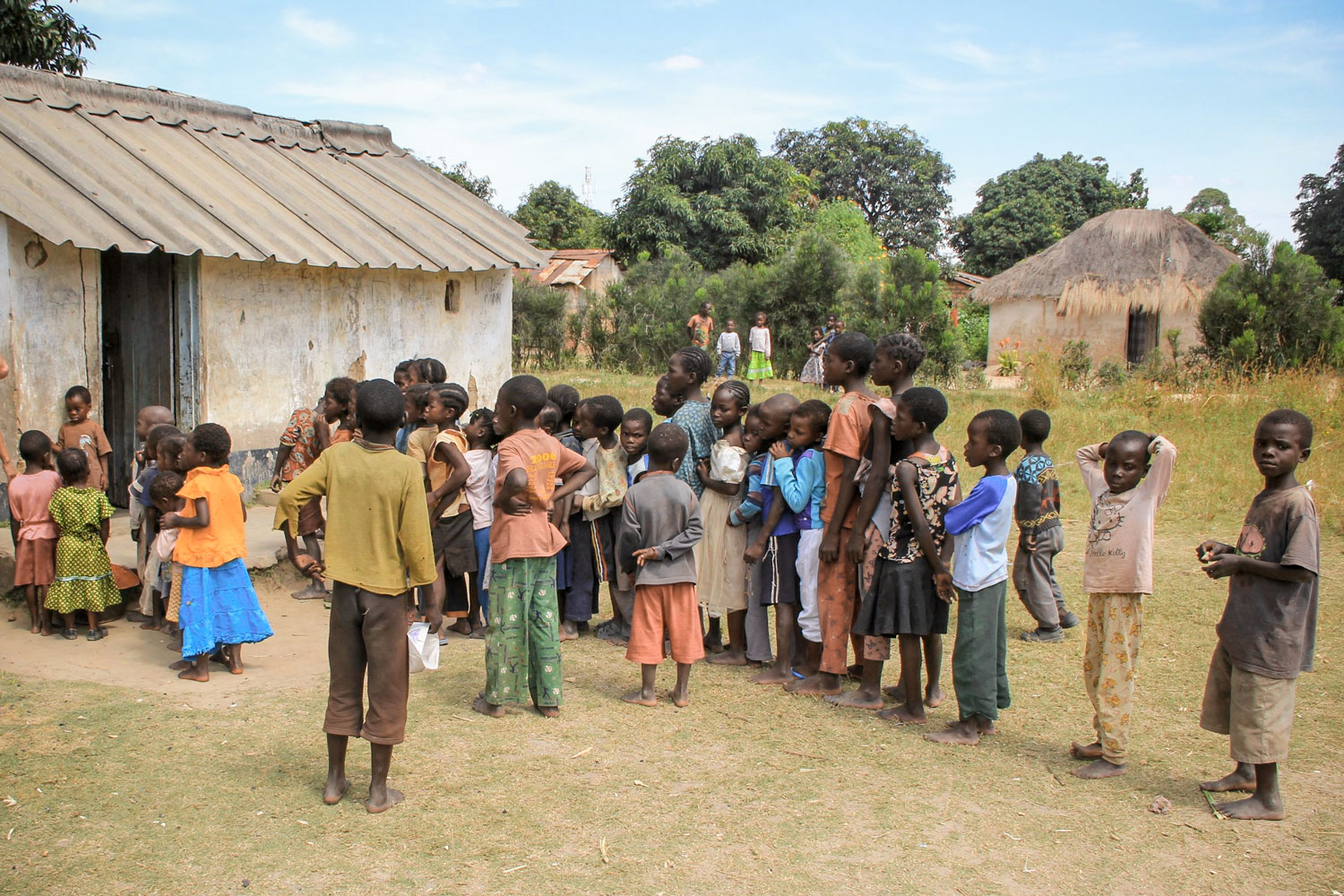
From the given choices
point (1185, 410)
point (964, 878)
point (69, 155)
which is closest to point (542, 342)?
point (1185, 410)

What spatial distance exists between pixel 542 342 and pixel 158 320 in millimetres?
14055

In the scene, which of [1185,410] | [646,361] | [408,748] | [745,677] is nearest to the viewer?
[408,748]

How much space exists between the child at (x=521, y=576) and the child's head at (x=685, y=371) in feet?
3.66

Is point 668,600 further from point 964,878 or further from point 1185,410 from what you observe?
point 1185,410

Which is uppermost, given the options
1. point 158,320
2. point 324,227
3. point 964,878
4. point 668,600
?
point 324,227

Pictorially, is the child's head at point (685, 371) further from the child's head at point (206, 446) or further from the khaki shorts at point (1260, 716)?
the khaki shorts at point (1260, 716)

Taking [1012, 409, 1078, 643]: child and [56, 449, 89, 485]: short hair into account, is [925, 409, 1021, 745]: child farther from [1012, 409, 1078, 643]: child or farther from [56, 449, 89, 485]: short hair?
[56, 449, 89, 485]: short hair

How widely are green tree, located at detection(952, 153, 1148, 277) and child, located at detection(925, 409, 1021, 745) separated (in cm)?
3044

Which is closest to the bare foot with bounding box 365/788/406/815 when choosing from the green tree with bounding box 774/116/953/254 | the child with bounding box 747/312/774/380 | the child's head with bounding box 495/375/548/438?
the child's head with bounding box 495/375/548/438

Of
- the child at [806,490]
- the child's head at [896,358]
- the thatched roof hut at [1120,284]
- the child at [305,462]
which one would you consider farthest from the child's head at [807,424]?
the thatched roof hut at [1120,284]

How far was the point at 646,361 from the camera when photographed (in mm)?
21344

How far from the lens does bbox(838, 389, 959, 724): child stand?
13.8 ft

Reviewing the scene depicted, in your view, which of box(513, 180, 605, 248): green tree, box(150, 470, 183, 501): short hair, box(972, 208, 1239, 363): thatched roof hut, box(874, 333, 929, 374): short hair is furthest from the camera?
box(513, 180, 605, 248): green tree

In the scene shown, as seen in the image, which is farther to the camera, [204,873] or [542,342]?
[542,342]
